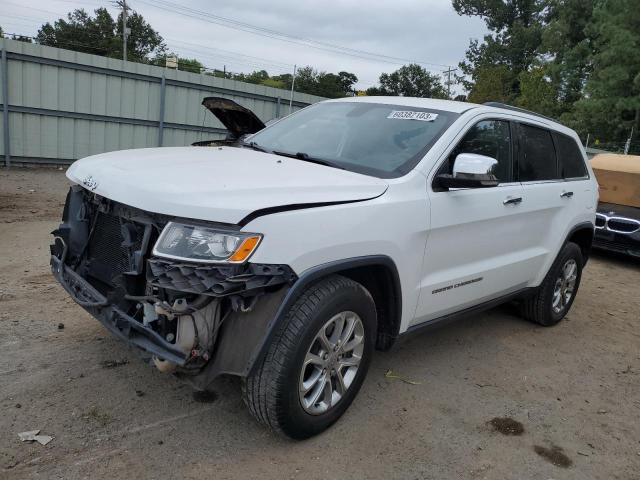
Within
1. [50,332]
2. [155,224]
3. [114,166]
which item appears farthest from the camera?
[50,332]

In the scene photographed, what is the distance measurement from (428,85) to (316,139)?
239 ft

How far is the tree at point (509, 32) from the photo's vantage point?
42.7m

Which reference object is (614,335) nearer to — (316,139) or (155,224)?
(316,139)

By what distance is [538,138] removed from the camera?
15.2 ft

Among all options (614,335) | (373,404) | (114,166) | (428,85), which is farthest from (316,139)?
(428,85)

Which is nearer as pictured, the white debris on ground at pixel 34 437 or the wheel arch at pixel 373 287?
the wheel arch at pixel 373 287

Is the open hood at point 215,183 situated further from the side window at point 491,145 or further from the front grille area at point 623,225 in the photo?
the front grille area at point 623,225

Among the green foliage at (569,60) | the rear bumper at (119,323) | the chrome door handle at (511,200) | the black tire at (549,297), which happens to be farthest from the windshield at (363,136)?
the green foliage at (569,60)

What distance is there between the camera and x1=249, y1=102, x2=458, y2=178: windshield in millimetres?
3424

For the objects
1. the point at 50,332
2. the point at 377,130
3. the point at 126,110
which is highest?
the point at 377,130

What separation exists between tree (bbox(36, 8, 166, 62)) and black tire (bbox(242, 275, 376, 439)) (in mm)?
62297

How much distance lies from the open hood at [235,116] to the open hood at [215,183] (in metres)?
1.45

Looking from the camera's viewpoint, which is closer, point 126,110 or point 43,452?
point 43,452

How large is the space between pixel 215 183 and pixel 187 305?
→ 609mm
